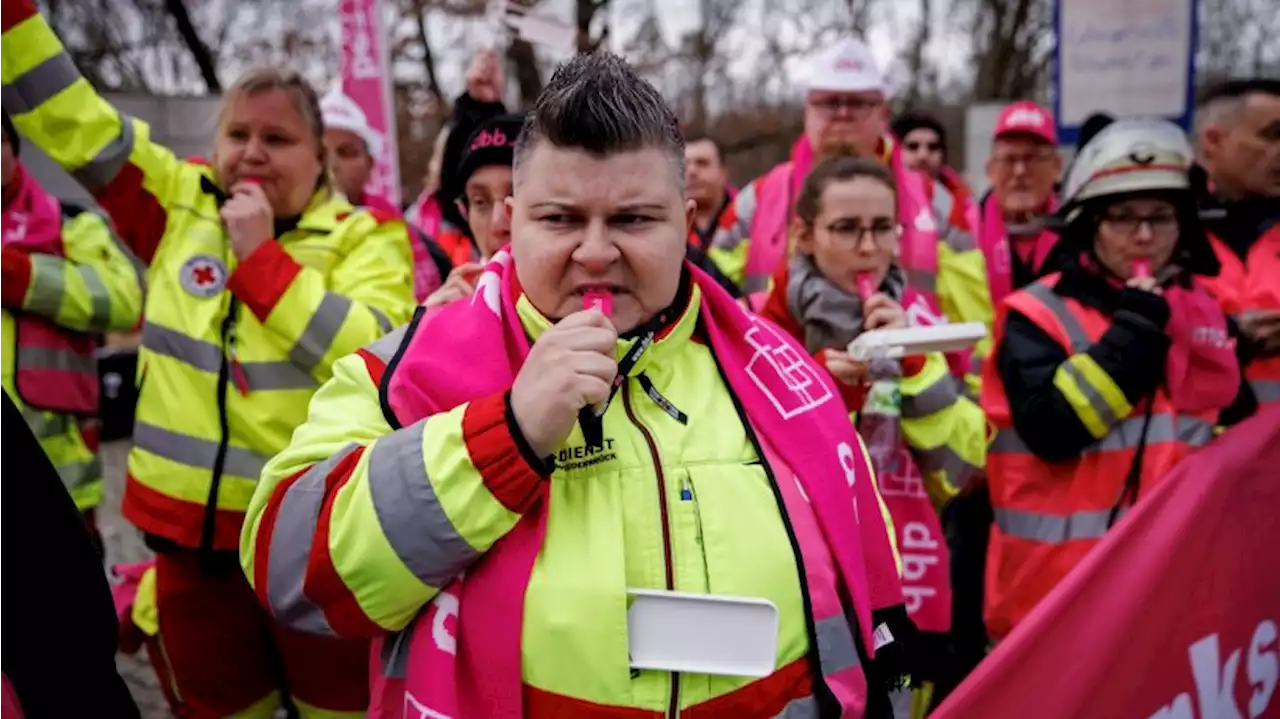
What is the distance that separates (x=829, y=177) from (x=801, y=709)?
1.83 metres

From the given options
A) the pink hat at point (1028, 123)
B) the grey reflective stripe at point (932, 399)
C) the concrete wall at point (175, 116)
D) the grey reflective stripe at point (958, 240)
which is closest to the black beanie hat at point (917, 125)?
the pink hat at point (1028, 123)

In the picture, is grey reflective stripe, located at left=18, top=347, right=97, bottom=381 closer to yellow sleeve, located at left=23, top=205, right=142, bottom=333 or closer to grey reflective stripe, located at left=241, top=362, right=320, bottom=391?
yellow sleeve, located at left=23, top=205, right=142, bottom=333

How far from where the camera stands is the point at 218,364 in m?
2.92

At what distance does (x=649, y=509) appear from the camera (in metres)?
1.69

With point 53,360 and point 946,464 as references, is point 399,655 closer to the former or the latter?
point 946,464

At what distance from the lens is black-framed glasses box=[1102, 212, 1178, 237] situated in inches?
132

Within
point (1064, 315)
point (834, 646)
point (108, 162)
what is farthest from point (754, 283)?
point (834, 646)

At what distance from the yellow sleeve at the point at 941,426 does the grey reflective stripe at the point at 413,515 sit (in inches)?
65.5

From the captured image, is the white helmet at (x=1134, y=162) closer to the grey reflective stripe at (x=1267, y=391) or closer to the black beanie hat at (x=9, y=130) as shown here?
the grey reflective stripe at (x=1267, y=391)

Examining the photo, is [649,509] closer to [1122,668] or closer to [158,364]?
[1122,668]

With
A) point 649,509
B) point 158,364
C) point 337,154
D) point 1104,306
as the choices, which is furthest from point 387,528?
point 337,154

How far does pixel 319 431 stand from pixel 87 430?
2.98m

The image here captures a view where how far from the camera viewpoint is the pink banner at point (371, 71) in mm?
6773

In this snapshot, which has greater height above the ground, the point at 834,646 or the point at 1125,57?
the point at 1125,57
